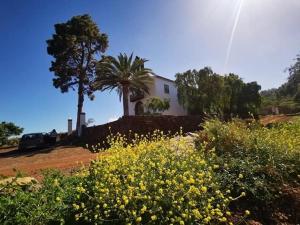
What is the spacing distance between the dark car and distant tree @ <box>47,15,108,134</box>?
6039 millimetres

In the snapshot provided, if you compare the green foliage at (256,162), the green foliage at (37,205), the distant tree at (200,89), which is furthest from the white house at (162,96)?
the green foliage at (37,205)

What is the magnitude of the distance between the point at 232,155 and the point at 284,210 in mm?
1523

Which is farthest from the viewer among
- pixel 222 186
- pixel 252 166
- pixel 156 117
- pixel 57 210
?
pixel 156 117

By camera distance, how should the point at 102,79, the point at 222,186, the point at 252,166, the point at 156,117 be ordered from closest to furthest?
the point at 222,186 < the point at 252,166 < the point at 156,117 < the point at 102,79

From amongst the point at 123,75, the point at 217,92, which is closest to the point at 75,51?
the point at 123,75

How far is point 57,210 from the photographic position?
15.4 ft

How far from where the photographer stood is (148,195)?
4371mm

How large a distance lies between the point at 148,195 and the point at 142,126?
1590 cm

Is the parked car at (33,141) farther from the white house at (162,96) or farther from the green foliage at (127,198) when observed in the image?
the green foliage at (127,198)

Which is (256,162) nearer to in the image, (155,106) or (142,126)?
(142,126)

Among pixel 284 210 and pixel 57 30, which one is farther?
pixel 57 30

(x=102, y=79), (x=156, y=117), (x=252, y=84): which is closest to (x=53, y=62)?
(x=102, y=79)

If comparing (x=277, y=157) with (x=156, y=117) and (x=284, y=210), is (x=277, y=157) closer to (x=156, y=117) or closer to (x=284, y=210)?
(x=284, y=210)

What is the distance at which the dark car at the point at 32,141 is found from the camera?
75.3 feet
